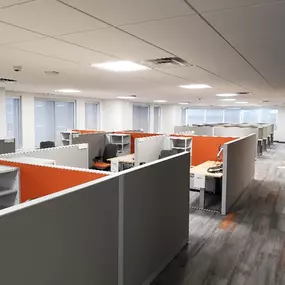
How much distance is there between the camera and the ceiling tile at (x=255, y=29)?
70.0 inches

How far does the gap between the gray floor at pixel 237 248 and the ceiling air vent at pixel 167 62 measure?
222cm

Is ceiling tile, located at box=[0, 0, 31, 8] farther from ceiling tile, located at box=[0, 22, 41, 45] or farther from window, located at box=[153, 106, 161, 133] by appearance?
window, located at box=[153, 106, 161, 133]

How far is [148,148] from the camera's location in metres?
5.93

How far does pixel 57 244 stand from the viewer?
5.31 ft

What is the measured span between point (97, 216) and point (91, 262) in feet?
0.98

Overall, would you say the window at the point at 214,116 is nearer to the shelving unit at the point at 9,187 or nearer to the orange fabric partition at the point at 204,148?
the orange fabric partition at the point at 204,148

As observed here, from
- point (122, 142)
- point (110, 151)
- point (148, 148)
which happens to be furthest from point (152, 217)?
point (122, 142)

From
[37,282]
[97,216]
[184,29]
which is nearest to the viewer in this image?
[37,282]

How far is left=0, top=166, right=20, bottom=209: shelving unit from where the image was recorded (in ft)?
9.16

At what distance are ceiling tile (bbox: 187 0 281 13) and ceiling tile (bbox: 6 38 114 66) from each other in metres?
1.36

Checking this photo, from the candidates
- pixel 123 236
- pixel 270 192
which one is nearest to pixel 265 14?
pixel 123 236

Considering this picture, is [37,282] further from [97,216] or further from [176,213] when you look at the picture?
[176,213]

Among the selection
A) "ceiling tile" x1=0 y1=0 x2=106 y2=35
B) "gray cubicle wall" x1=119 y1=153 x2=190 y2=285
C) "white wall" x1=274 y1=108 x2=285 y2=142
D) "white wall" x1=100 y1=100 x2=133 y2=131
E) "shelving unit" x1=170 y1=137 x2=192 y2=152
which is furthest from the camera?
"white wall" x1=274 y1=108 x2=285 y2=142

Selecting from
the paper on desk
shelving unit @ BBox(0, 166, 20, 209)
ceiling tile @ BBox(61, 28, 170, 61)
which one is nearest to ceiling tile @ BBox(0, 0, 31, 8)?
ceiling tile @ BBox(61, 28, 170, 61)
